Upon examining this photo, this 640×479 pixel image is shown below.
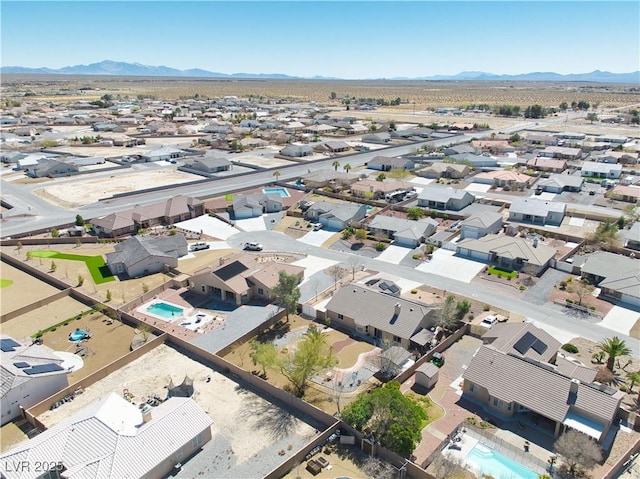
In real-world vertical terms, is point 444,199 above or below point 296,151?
below

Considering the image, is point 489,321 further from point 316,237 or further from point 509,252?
point 316,237

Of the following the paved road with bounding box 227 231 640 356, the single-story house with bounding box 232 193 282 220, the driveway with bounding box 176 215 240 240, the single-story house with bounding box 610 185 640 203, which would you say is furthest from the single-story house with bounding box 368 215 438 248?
the single-story house with bounding box 610 185 640 203

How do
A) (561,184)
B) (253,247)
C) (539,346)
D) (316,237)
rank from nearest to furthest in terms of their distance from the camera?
(539,346) < (253,247) < (316,237) < (561,184)

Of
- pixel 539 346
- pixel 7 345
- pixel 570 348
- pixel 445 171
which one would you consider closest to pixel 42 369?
pixel 7 345

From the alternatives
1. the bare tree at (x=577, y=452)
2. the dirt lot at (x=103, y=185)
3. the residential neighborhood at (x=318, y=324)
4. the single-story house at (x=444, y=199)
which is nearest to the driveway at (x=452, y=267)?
the residential neighborhood at (x=318, y=324)

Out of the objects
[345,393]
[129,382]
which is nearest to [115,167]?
[129,382]

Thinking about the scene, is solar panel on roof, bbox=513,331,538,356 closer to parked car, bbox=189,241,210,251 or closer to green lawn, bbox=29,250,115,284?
parked car, bbox=189,241,210,251
